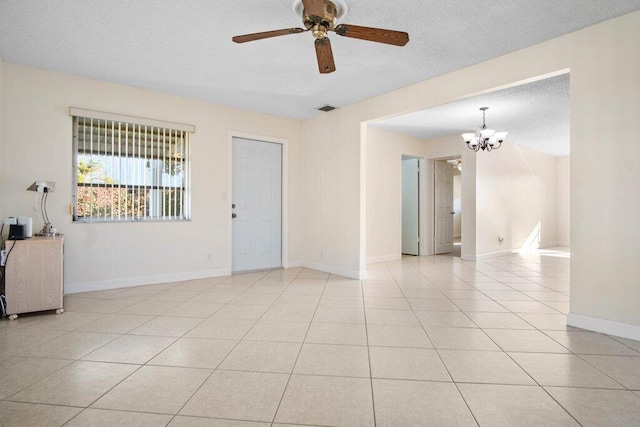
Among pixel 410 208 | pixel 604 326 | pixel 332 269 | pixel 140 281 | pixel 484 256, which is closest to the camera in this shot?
pixel 604 326

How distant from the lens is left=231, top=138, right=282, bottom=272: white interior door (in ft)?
16.9

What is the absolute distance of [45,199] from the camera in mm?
3680

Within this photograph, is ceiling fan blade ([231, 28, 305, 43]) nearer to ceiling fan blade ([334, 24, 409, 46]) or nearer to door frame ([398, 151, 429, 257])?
ceiling fan blade ([334, 24, 409, 46])

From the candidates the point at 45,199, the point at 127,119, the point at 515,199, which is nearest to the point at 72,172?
the point at 45,199

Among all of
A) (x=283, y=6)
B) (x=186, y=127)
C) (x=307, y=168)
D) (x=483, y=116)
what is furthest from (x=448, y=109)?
(x=186, y=127)

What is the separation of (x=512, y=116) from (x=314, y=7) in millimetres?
4605

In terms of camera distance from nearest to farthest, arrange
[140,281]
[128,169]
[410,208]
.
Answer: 1. [128,169]
2. [140,281]
3. [410,208]

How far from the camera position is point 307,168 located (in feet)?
18.6

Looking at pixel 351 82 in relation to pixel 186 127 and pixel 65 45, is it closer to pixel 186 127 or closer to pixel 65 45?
pixel 186 127

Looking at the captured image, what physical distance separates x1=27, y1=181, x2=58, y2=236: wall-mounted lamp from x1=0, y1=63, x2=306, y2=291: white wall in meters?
0.06

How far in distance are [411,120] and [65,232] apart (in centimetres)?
529

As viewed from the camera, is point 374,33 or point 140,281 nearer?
point 374,33

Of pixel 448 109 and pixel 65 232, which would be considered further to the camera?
pixel 448 109

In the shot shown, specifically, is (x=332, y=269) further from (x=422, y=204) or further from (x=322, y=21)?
(x=322, y=21)
